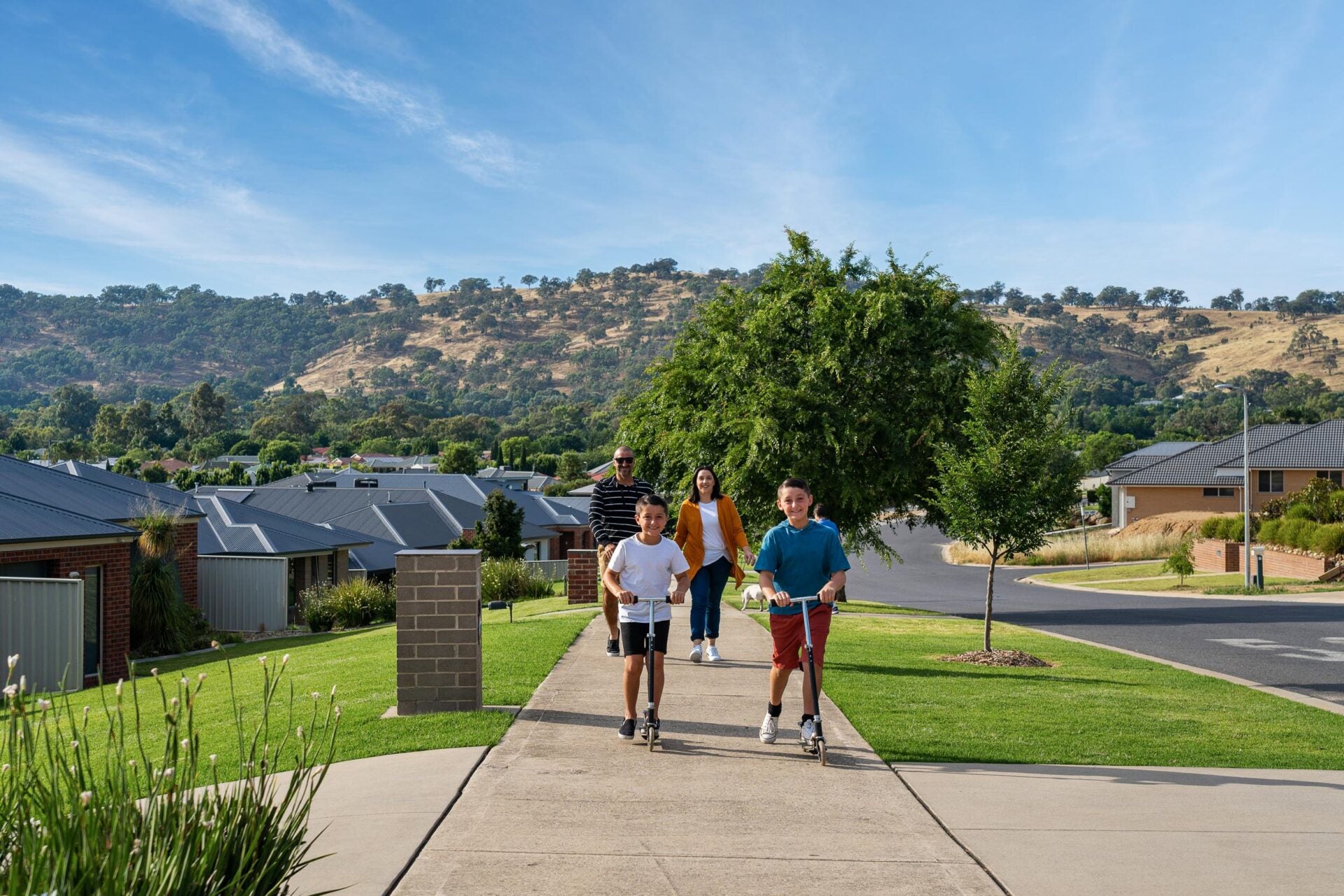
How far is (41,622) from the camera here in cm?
1700

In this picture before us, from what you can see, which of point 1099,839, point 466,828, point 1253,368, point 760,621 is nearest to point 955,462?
point 760,621

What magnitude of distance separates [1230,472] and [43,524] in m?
58.3

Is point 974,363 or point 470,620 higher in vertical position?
point 974,363

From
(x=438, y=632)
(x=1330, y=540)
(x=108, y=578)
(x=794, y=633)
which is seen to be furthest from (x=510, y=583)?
(x=1330, y=540)

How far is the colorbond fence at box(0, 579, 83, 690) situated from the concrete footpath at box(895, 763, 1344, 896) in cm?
1421

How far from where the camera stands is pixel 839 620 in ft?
62.6

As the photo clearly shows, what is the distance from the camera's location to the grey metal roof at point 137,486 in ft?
82.9

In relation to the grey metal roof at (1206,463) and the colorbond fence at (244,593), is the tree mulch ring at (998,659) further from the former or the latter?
the grey metal roof at (1206,463)

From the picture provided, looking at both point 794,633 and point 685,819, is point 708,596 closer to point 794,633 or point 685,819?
point 794,633

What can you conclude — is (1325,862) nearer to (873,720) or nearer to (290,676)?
(873,720)

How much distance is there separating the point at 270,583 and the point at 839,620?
14446 millimetres

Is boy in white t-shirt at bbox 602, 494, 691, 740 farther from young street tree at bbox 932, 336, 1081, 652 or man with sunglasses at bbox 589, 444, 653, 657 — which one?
young street tree at bbox 932, 336, 1081, 652

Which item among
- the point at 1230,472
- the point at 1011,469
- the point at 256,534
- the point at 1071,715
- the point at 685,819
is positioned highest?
the point at 1230,472

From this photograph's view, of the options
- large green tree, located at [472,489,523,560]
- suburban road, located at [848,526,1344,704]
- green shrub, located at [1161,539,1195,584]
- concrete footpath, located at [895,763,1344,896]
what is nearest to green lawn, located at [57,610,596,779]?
concrete footpath, located at [895,763,1344,896]
